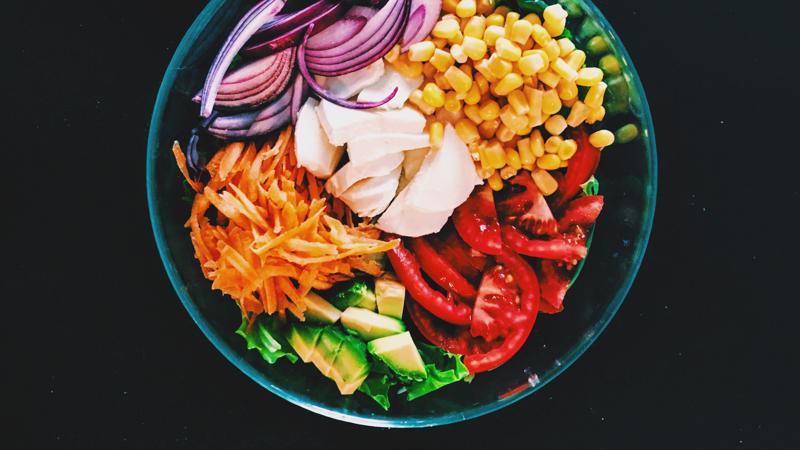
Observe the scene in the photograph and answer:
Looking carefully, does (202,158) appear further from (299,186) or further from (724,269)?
(724,269)

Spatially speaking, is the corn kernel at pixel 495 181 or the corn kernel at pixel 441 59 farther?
the corn kernel at pixel 495 181

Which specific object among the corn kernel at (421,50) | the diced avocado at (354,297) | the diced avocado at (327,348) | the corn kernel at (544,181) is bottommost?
the diced avocado at (327,348)

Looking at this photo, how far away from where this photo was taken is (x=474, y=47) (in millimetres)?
1930

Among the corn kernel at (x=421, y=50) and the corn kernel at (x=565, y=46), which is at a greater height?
the corn kernel at (x=421, y=50)

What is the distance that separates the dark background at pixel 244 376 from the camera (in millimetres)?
2191

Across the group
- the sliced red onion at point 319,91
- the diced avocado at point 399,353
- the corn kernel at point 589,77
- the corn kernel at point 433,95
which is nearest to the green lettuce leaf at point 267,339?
the diced avocado at point 399,353

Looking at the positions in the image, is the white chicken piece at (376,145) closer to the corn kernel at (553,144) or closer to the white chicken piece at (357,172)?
the white chicken piece at (357,172)

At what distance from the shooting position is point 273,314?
210 cm

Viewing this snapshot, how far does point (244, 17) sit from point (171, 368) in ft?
3.52

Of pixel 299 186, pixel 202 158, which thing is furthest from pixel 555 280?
pixel 202 158

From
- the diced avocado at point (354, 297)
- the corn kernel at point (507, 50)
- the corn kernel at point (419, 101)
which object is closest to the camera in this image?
the corn kernel at point (507, 50)

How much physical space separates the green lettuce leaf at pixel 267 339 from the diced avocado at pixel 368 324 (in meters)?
0.18

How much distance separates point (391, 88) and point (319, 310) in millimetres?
642

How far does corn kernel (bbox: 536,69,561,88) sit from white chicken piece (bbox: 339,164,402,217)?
1.49 feet
